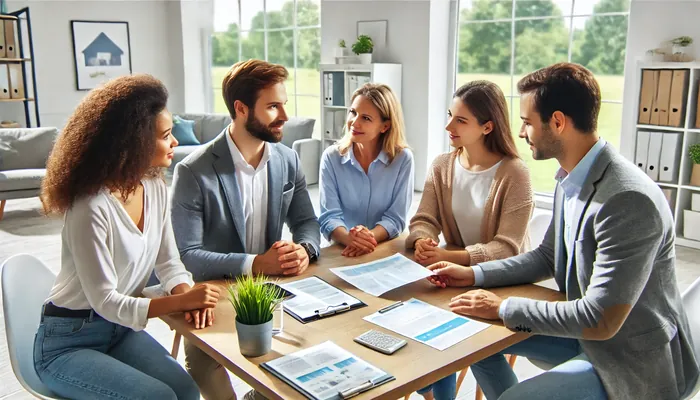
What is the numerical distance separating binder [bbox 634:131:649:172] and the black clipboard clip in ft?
13.3

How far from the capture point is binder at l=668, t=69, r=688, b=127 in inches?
179

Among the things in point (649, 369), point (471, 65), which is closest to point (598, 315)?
point (649, 369)

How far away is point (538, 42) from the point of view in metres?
6.29

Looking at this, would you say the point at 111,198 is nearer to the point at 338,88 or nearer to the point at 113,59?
the point at 338,88

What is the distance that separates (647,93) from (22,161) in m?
5.71

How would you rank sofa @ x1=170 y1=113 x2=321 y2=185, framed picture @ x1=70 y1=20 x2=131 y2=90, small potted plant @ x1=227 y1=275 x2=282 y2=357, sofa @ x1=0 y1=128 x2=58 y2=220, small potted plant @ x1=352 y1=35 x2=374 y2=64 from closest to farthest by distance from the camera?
small potted plant @ x1=227 y1=275 x2=282 y2=357
sofa @ x1=0 y1=128 x2=58 y2=220
small potted plant @ x1=352 y1=35 x2=374 y2=64
sofa @ x1=170 y1=113 x2=321 y2=185
framed picture @ x1=70 y1=20 x2=131 y2=90

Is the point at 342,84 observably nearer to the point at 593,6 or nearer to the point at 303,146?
the point at 303,146

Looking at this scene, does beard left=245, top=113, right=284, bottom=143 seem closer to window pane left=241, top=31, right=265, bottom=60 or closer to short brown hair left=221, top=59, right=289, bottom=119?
short brown hair left=221, top=59, right=289, bottom=119

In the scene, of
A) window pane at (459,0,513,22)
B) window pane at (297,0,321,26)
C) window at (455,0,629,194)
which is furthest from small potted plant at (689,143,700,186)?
window pane at (297,0,321,26)

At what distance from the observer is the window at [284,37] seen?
26.3 feet

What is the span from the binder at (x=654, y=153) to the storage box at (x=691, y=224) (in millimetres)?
359

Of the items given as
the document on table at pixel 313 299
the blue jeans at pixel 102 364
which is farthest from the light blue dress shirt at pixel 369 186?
the blue jeans at pixel 102 364

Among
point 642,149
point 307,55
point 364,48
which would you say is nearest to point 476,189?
point 642,149

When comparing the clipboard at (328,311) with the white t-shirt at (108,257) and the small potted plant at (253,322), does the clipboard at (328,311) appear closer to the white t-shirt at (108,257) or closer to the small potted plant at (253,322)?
the small potted plant at (253,322)
